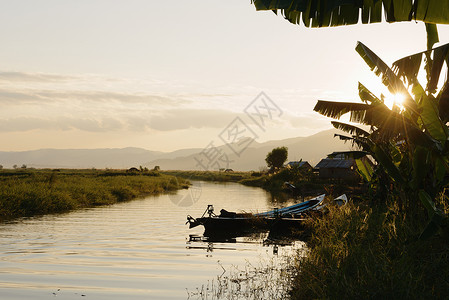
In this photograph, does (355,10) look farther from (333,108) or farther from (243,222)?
(243,222)

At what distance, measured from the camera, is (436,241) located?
1056 centimetres

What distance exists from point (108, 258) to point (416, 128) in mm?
11337

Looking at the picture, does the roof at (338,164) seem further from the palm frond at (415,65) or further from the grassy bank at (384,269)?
the grassy bank at (384,269)

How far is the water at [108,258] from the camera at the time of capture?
12.6 m

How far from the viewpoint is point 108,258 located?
16.9 m

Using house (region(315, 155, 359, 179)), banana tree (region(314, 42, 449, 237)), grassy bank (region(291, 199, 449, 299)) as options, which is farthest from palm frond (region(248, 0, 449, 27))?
house (region(315, 155, 359, 179))

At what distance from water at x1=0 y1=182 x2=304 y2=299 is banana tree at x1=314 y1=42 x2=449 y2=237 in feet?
20.2

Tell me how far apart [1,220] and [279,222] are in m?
15.1

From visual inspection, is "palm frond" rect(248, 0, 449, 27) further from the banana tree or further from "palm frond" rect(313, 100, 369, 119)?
"palm frond" rect(313, 100, 369, 119)

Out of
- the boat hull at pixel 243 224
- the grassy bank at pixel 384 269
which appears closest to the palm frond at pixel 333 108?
the grassy bank at pixel 384 269

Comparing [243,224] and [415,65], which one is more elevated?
[415,65]

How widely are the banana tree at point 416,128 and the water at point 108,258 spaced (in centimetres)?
615

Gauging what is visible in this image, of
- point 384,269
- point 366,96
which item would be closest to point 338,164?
point 366,96

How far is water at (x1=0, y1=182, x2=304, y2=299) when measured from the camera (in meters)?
12.6
